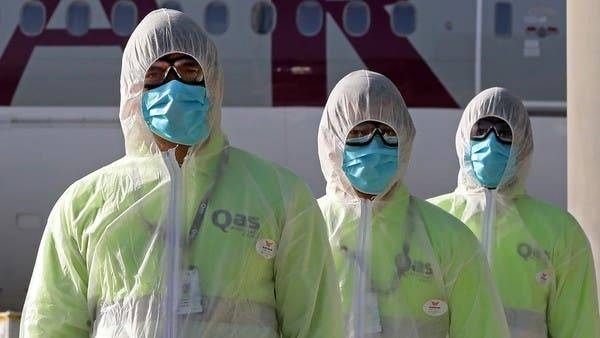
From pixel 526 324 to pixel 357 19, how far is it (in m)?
7.13

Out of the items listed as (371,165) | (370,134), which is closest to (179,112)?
(371,165)

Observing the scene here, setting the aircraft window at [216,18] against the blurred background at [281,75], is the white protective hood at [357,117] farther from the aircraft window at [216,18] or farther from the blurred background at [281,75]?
the aircraft window at [216,18]

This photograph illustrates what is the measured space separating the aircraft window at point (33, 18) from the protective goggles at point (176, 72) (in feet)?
29.0

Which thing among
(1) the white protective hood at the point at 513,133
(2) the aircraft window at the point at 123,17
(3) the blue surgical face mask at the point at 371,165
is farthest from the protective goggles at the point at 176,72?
(2) the aircraft window at the point at 123,17

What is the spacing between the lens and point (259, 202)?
358 centimetres

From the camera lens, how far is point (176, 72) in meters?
3.67

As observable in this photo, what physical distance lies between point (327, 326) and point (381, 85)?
1428 mm

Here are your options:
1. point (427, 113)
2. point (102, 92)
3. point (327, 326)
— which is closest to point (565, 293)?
point (327, 326)

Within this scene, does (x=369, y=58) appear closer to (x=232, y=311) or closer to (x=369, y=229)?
(x=369, y=229)

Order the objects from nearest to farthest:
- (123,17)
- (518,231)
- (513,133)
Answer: (518,231)
(513,133)
(123,17)

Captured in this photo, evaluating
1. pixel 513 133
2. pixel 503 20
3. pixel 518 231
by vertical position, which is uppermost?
pixel 503 20

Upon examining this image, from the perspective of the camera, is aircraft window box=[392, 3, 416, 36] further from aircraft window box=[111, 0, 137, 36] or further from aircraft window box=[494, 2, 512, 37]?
aircraft window box=[111, 0, 137, 36]

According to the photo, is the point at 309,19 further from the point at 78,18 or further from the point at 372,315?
the point at 372,315

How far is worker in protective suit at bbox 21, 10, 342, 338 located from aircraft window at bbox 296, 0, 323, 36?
8654 millimetres
